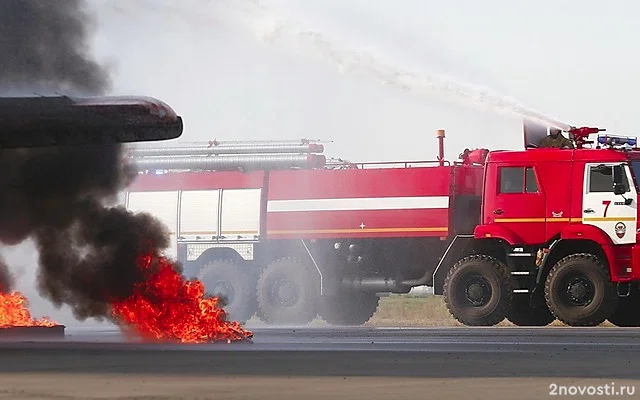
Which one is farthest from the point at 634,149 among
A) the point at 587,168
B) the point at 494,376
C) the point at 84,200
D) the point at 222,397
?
the point at 222,397

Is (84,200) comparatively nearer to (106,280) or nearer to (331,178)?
(106,280)

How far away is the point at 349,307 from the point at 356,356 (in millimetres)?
17264

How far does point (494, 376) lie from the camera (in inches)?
679

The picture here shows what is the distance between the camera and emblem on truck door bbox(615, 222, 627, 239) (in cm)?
3212

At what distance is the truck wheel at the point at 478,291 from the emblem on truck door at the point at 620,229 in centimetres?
292

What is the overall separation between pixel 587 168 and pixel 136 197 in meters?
14.8

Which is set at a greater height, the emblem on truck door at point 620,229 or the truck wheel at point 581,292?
the emblem on truck door at point 620,229

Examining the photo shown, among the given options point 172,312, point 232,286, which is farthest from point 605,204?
point 172,312

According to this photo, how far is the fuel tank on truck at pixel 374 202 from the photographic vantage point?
35781mm

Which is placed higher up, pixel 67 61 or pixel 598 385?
pixel 67 61
